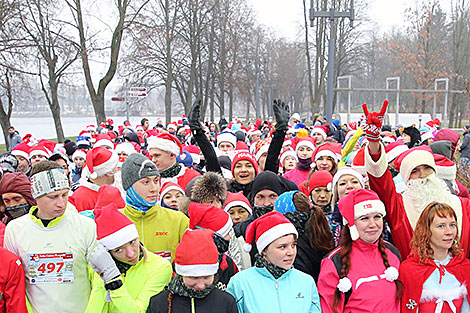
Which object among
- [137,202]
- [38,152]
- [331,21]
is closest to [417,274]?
[137,202]

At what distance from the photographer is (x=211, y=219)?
3.53 m

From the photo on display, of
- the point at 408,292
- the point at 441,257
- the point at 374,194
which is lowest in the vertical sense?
the point at 408,292

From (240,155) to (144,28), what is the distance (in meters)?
21.0

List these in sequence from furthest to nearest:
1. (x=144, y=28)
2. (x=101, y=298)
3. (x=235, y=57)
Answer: (x=235, y=57) < (x=144, y=28) < (x=101, y=298)

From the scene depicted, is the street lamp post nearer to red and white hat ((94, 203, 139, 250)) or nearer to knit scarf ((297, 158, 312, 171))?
knit scarf ((297, 158, 312, 171))

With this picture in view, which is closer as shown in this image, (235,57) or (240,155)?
(240,155)

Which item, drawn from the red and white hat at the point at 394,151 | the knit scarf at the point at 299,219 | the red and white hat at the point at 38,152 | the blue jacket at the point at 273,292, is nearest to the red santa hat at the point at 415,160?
the knit scarf at the point at 299,219

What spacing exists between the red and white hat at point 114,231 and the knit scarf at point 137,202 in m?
0.50

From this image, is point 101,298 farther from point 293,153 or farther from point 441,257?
point 293,153

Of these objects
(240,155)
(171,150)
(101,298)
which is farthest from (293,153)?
(101,298)

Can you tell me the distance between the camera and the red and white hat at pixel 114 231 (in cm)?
314

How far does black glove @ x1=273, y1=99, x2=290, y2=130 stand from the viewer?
19.2ft

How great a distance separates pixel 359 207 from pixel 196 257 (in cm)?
137

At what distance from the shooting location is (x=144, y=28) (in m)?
24.8
